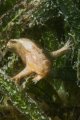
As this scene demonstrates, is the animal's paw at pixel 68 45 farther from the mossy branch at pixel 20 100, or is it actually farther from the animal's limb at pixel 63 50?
the mossy branch at pixel 20 100

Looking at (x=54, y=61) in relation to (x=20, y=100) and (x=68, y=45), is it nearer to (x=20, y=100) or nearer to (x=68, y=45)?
(x=68, y=45)

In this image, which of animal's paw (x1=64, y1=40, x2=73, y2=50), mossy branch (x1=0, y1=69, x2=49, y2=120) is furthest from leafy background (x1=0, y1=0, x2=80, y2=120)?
mossy branch (x1=0, y1=69, x2=49, y2=120)

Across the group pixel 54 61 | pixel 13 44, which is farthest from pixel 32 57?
pixel 54 61

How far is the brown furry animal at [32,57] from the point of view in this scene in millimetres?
1355

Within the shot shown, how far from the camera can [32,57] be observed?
4.58 feet

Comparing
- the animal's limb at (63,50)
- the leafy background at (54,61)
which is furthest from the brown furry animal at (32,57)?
the leafy background at (54,61)

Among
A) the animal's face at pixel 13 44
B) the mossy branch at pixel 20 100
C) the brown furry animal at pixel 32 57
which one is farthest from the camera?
the animal's face at pixel 13 44

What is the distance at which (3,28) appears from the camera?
1.66 meters

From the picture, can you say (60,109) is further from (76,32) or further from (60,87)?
(76,32)

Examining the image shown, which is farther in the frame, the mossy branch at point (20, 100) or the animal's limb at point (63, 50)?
the animal's limb at point (63, 50)

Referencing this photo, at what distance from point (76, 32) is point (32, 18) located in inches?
9.6

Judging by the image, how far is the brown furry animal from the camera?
1355 millimetres

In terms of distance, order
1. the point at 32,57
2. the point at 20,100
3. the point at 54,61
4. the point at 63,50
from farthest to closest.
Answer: the point at 54,61
the point at 63,50
the point at 32,57
the point at 20,100

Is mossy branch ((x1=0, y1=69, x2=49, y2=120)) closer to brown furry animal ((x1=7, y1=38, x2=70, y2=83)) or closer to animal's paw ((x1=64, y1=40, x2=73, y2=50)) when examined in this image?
brown furry animal ((x1=7, y1=38, x2=70, y2=83))
